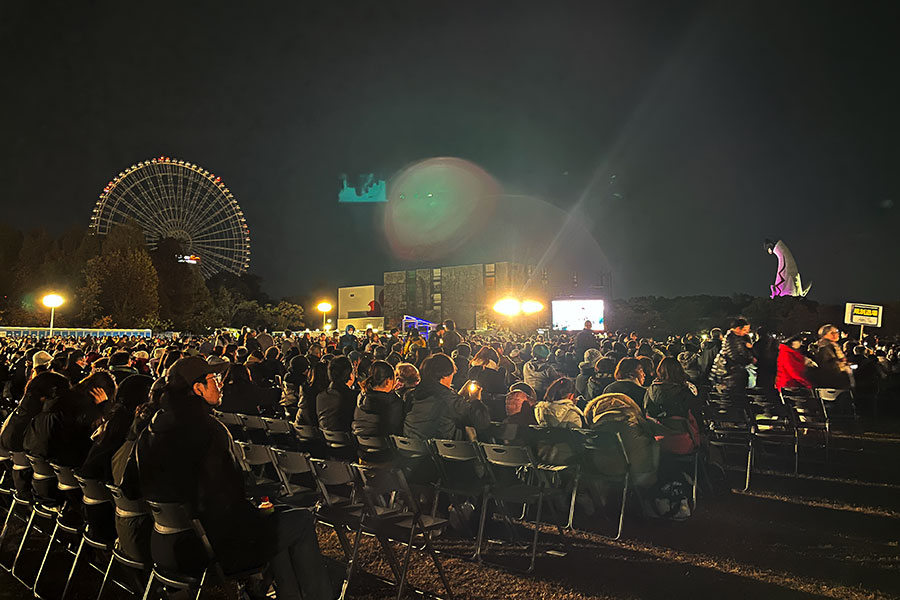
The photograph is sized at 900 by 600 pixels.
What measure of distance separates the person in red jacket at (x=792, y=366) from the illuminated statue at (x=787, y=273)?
39991mm

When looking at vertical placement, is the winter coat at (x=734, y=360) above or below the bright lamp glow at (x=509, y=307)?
below

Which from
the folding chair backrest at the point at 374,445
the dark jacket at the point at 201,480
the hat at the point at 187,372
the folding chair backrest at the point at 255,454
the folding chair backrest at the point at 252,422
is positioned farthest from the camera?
the folding chair backrest at the point at 252,422

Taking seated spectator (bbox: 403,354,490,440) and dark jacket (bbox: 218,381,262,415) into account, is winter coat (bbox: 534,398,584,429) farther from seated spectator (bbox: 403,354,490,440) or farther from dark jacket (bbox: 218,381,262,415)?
dark jacket (bbox: 218,381,262,415)

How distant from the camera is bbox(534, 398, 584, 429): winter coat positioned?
5184 mm

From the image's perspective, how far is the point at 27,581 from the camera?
420cm

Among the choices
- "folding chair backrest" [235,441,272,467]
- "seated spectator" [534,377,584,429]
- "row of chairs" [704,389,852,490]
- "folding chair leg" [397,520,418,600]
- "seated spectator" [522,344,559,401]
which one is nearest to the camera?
"folding chair leg" [397,520,418,600]

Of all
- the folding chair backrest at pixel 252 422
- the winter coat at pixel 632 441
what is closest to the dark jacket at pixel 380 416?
the folding chair backrest at pixel 252 422

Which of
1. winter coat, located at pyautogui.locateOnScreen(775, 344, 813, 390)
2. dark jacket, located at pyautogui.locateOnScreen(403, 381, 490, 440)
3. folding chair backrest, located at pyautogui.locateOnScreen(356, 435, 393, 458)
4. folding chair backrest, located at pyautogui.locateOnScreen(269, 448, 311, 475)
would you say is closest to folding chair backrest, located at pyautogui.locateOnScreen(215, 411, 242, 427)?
folding chair backrest, located at pyautogui.locateOnScreen(356, 435, 393, 458)

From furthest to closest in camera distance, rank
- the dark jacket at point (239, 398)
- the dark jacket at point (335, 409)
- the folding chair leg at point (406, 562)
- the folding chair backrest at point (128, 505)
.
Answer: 1. the dark jacket at point (239, 398)
2. the dark jacket at point (335, 409)
3. the folding chair leg at point (406, 562)
4. the folding chair backrest at point (128, 505)

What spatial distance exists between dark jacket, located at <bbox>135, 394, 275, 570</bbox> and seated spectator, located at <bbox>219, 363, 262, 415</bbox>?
4.43 meters

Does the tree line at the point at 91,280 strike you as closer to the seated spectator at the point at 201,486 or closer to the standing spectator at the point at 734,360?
the standing spectator at the point at 734,360

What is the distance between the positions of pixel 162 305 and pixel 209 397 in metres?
51.9

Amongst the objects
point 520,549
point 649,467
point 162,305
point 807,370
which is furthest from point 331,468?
point 162,305

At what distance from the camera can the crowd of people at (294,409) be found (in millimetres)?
2996
